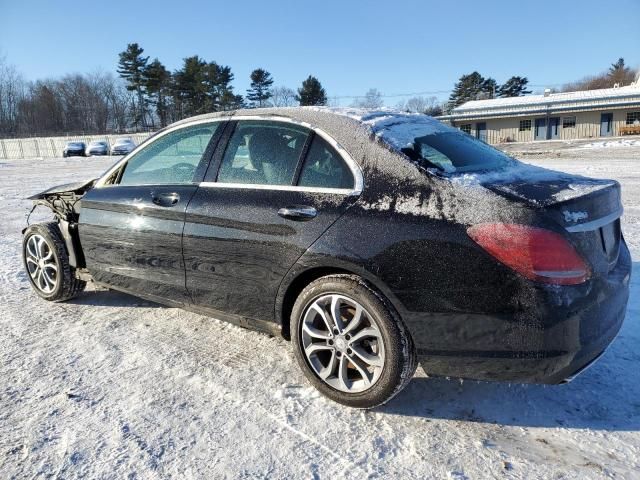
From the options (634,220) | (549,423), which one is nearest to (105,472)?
(549,423)

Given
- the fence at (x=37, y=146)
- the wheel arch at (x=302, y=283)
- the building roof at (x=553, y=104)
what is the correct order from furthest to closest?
1. the fence at (x=37, y=146)
2. the building roof at (x=553, y=104)
3. the wheel arch at (x=302, y=283)

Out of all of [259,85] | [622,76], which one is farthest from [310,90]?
[622,76]

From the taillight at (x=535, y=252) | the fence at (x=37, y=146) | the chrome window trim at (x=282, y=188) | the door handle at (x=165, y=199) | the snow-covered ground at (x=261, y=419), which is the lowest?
the snow-covered ground at (x=261, y=419)

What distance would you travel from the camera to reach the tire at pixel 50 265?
4.18m

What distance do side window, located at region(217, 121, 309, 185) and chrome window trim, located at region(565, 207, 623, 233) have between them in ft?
4.94

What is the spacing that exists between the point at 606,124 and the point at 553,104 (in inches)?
187

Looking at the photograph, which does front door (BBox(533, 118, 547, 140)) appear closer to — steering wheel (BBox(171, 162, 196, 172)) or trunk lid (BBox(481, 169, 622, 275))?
trunk lid (BBox(481, 169, 622, 275))

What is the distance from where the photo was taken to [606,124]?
4169 centimetres

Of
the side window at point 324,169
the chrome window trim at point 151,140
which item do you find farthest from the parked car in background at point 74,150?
the side window at point 324,169

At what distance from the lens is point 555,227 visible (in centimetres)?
211

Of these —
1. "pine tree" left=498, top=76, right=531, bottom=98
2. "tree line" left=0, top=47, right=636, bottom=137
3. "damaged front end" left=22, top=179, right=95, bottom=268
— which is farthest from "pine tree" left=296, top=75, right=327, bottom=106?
"damaged front end" left=22, top=179, right=95, bottom=268

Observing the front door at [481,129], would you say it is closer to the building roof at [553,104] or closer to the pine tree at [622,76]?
the building roof at [553,104]

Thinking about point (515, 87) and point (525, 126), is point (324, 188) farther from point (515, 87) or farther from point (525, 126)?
point (515, 87)

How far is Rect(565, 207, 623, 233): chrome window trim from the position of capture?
2.16 meters
